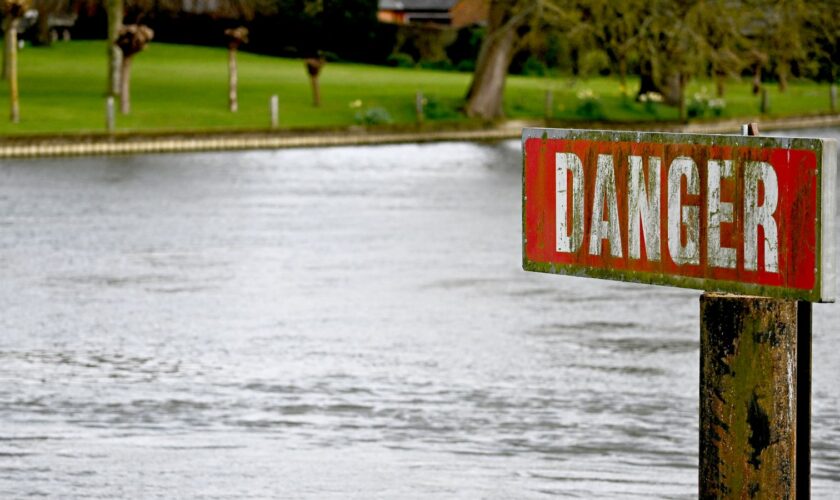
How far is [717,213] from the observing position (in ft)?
14.6

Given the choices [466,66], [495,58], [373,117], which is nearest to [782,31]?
[495,58]

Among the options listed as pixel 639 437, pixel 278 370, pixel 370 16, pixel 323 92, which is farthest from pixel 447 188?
pixel 370 16

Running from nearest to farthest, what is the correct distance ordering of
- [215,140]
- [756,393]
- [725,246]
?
1. [725,246]
2. [756,393]
3. [215,140]

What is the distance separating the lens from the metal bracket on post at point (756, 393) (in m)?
4.49

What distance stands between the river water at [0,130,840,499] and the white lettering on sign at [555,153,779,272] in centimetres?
395

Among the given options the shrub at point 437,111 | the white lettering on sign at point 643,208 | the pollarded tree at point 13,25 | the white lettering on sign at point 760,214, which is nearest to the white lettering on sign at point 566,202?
the white lettering on sign at point 643,208

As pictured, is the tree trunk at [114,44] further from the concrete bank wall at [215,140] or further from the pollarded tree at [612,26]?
the pollarded tree at [612,26]

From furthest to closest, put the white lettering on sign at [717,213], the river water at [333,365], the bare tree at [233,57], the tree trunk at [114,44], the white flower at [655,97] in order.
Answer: the white flower at [655,97], the tree trunk at [114,44], the bare tree at [233,57], the river water at [333,365], the white lettering on sign at [717,213]

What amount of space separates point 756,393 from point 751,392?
1 cm

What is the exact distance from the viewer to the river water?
9086 millimetres

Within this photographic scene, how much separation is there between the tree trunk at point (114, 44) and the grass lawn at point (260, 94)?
604 millimetres

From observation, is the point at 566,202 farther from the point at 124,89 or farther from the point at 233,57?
the point at 233,57

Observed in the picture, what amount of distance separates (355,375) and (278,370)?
1.77 ft

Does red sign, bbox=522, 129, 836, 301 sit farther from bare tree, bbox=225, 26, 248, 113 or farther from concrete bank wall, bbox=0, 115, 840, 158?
bare tree, bbox=225, 26, 248, 113
